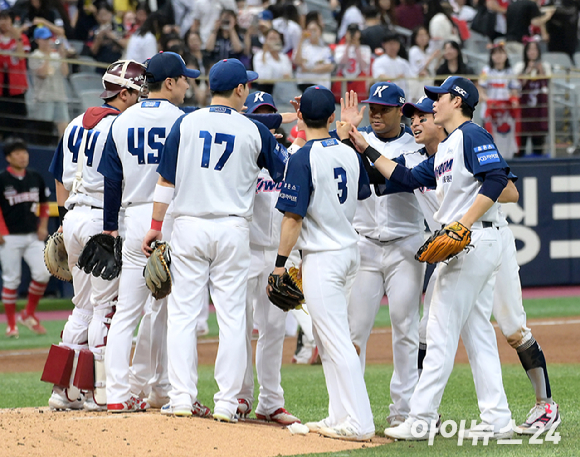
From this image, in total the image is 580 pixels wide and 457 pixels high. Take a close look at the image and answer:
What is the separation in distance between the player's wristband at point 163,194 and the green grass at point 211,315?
19.1 ft

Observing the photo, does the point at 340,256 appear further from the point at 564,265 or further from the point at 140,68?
the point at 564,265

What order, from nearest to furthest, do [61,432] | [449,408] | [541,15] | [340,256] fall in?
[61,432], [340,256], [449,408], [541,15]

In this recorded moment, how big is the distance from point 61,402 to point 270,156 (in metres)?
2.41

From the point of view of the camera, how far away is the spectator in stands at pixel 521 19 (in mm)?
17047

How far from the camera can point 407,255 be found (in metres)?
5.96

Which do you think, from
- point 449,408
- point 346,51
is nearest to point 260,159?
point 449,408

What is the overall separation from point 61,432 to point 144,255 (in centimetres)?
139

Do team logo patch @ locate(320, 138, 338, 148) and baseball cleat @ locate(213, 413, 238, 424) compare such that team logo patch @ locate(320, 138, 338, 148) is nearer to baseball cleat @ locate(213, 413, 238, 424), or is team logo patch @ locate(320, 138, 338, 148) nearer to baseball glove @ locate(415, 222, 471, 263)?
baseball glove @ locate(415, 222, 471, 263)

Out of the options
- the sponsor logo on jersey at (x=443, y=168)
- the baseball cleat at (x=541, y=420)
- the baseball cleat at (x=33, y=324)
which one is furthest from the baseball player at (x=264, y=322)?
the baseball cleat at (x=33, y=324)

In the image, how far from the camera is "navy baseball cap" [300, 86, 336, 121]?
215 inches

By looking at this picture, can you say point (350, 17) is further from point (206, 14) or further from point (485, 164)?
point (485, 164)

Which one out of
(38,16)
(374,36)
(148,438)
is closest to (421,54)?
(374,36)

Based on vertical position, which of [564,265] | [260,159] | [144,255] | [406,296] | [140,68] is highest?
[140,68]

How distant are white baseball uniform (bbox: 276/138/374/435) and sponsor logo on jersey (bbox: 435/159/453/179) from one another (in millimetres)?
532
